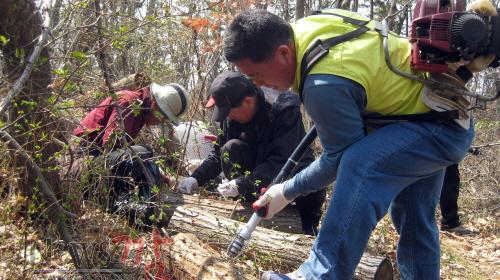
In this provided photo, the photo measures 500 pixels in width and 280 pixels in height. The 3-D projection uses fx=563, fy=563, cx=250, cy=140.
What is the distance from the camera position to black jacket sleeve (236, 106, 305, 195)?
4445mm

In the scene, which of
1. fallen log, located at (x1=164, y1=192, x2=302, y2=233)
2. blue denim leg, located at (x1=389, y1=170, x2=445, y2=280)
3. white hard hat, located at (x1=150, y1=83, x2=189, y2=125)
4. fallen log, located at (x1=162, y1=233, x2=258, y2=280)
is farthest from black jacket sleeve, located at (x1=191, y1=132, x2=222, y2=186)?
blue denim leg, located at (x1=389, y1=170, x2=445, y2=280)

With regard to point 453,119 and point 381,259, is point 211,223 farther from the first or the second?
point 453,119

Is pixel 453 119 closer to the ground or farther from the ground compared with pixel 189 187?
farther from the ground

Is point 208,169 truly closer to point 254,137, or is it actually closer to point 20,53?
point 254,137

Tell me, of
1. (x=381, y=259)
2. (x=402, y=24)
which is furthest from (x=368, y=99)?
(x=402, y=24)

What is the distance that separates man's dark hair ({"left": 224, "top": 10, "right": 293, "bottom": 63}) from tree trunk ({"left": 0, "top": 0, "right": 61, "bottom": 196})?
1.10 metres

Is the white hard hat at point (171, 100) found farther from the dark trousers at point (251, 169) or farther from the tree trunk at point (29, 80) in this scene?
the tree trunk at point (29, 80)

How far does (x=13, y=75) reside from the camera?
2.94m

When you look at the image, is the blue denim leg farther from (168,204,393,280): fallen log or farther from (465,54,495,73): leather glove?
(465,54,495,73): leather glove

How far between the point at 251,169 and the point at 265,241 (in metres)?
1.20

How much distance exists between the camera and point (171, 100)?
14.3ft

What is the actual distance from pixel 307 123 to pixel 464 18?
5.80 metres

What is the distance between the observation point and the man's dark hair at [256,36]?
2473 mm

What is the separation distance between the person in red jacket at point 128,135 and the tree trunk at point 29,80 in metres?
0.25
